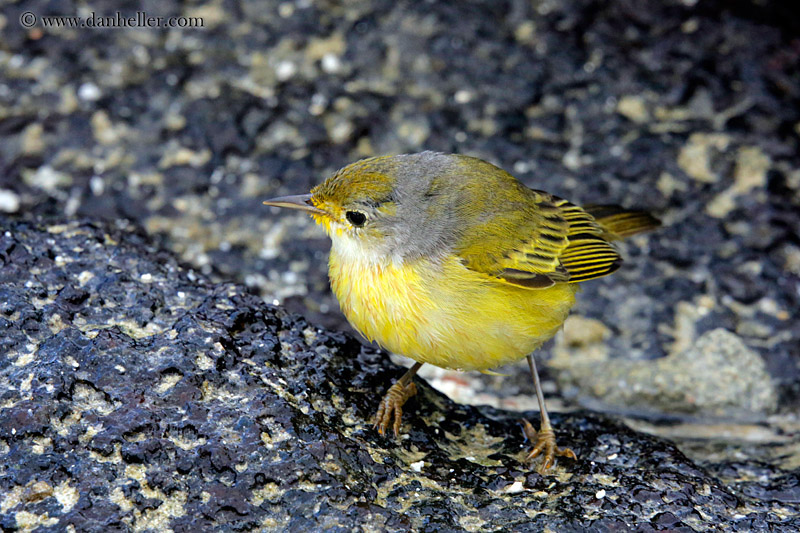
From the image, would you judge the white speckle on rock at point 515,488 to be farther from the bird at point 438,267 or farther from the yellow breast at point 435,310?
the yellow breast at point 435,310

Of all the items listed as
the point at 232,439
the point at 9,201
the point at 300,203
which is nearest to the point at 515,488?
Answer: the point at 232,439

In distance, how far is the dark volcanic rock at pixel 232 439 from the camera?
10.2ft

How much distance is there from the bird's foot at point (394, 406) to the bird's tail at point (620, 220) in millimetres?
1836

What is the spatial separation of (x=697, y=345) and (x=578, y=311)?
83 centimetres

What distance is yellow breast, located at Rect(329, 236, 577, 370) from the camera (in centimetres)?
396

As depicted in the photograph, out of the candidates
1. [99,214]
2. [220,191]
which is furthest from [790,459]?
[99,214]

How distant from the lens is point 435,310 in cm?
396

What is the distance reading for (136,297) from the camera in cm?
386

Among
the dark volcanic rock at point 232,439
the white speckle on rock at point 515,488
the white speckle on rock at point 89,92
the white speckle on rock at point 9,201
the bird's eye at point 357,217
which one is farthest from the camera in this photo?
the white speckle on rock at point 89,92

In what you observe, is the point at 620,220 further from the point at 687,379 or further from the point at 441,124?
the point at 441,124

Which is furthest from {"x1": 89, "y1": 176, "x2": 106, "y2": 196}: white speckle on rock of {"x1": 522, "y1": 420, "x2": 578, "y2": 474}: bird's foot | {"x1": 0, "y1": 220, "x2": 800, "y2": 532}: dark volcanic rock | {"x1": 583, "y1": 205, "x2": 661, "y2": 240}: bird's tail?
{"x1": 522, "y1": 420, "x2": 578, "y2": 474}: bird's foot

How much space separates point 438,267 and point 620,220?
1.67 metres

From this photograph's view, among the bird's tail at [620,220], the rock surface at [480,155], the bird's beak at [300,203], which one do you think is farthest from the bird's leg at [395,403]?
the bird's tail at [620,220]

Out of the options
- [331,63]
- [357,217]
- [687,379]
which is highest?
[357,217]
